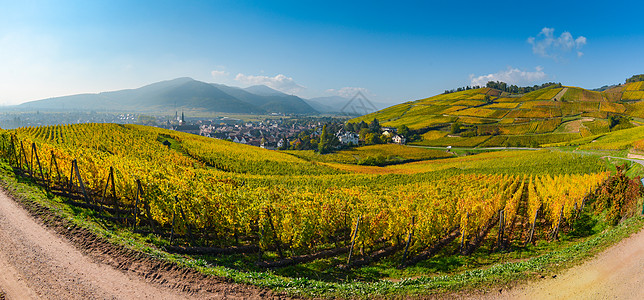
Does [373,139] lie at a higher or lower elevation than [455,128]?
lower

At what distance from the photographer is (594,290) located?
11422 millimetres

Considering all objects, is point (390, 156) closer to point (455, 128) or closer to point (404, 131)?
point (404, 131)

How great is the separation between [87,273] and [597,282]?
22763mm

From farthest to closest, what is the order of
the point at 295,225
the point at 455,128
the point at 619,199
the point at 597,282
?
the point at 455,128
the point at 619,199
the point at 295,225
the point at 597,282

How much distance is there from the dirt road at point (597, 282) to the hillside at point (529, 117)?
349 ft

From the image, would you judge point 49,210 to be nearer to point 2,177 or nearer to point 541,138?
point 2,177

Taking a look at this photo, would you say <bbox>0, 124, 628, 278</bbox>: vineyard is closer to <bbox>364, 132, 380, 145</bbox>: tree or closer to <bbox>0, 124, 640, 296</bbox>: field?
<bbox>0, 124, 640, 296</bbox>: field

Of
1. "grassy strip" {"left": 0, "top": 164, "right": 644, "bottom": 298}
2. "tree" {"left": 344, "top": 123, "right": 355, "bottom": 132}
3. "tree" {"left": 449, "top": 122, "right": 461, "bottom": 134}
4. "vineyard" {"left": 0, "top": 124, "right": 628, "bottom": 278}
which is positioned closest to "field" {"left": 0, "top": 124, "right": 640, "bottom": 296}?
"vineyard" {"left": 0, "top": 124, "right": 628, "bottom": 278}

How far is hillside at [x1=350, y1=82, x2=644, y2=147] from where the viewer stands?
11069cm

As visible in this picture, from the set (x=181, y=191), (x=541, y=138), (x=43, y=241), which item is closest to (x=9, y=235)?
(x=43, y=241)

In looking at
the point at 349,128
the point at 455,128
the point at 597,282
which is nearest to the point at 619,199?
the point at 597,282

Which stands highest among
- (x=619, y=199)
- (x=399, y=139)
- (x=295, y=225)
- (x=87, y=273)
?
(x=619, y=199)

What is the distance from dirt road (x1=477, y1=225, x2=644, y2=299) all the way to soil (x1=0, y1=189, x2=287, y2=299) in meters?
11.1

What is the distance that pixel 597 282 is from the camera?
1192 centimetres
